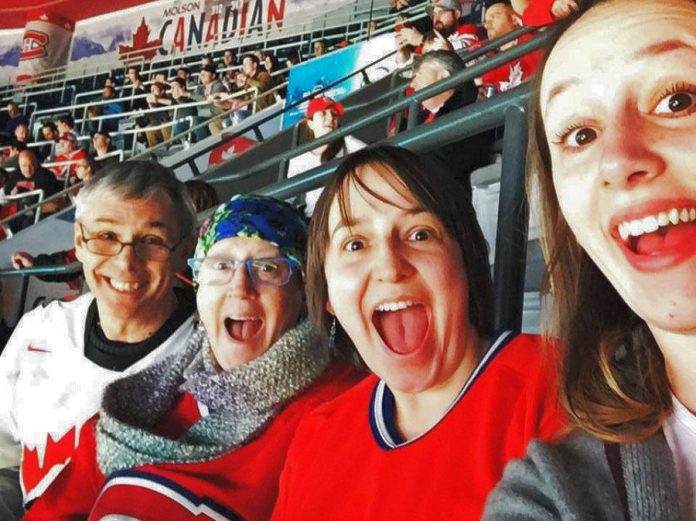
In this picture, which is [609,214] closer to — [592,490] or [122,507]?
[592,490]

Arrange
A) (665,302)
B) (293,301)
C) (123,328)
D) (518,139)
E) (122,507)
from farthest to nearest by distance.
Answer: (123,328), (293,301), (122,507), (518,139), (665,302)

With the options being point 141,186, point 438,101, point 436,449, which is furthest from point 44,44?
point 436,449

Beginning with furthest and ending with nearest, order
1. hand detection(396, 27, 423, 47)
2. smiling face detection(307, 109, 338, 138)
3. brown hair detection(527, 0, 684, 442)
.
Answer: hand detection(396, 27, 423, 47)
smiling face detection(307, 109, 338, 138)
brown hair detection(527, 0, 684, 442)

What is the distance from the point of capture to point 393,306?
0.95 m

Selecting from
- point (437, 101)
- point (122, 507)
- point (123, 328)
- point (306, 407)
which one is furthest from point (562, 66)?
point (437, 101)

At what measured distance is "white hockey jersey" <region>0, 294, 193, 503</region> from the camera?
1.48 m

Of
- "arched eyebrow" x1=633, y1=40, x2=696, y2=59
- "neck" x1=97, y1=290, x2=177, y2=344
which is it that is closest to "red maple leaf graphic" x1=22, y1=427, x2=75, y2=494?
"neck" x1=97, y1=290, x2=177, y2=344

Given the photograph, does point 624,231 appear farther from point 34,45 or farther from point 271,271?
point 34,45

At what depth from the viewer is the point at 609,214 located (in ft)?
2.12

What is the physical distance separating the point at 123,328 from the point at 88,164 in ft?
18.4

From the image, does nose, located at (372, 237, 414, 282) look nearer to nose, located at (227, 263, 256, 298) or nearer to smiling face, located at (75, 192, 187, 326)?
nose, located at (227, 263, 256, 298)

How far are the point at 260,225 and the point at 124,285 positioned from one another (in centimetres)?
44

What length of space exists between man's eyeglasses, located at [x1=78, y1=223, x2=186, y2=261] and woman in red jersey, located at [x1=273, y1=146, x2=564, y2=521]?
58cm

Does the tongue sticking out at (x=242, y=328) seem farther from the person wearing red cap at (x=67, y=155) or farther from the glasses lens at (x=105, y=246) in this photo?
the person wearing red cap at (x=67, y=155)
